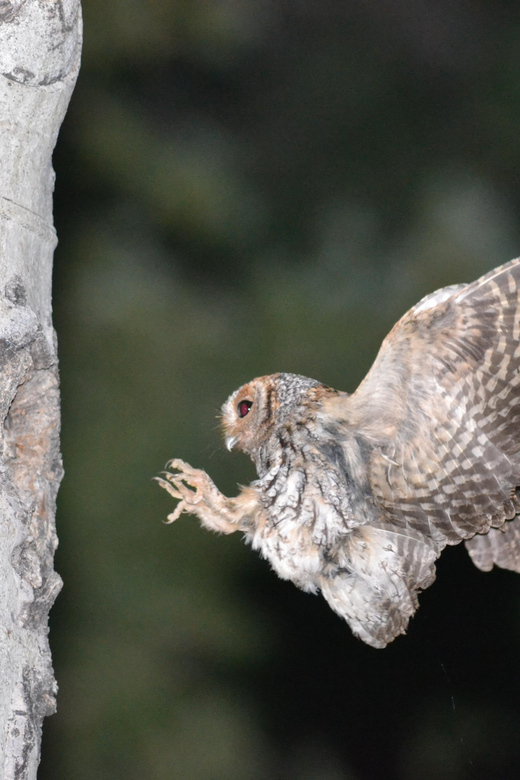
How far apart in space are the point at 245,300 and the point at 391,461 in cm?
211

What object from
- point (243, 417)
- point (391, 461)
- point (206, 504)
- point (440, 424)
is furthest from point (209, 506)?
point (440, 424)

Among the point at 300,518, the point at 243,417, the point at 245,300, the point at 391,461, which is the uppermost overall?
the point at 245,300

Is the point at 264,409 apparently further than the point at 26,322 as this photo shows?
Yes

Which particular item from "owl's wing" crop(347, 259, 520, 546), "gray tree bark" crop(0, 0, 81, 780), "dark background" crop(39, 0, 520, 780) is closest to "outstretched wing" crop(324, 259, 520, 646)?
"owl's wing" crop(347, 259, 520, 546)

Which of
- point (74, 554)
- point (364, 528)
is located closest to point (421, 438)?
point (364, 528)

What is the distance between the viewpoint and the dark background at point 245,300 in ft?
11.6

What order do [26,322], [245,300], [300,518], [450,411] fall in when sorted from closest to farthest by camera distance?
[26,322], [450,411], [300,518], [245,300]

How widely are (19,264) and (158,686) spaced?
2.93 metres

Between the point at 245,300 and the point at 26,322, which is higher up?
the point at 245,300

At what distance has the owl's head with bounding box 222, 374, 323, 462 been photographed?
1812mm

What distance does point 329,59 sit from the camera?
3.65m

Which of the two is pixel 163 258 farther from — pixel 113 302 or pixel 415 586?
pixel 415 586

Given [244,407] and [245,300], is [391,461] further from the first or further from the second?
[245,300]

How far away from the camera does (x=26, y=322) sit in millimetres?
1473
